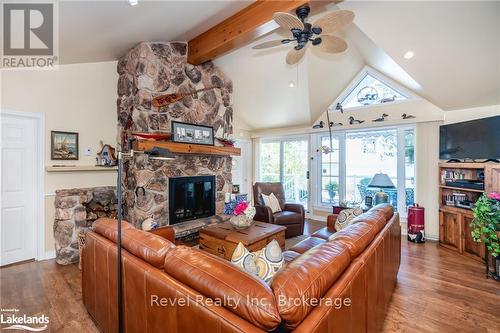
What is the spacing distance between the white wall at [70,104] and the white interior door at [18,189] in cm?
17

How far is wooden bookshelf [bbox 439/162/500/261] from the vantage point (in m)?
3.19

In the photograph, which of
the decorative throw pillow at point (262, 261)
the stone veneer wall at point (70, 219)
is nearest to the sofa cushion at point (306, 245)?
the decorative throw pillow at point (262, 261)

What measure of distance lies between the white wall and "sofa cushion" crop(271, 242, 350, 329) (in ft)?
12.7

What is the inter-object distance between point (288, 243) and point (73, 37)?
404cm

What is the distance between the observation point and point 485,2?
7.84 feet

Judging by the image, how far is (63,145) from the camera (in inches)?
141

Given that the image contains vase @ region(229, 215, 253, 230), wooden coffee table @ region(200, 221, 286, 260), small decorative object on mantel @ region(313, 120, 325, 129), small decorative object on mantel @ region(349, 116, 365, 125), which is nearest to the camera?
wooden coffee table @ region(200, 221, 286, 260)

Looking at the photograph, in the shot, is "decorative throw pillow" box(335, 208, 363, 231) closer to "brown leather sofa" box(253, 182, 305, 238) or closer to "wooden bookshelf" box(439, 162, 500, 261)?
"brown leather sofa" box(253, 182, 305, 238)

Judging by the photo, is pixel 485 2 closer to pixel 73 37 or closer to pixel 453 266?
pixel 453 266

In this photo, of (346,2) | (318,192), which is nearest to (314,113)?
(318,192)

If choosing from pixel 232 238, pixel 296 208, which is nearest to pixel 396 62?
pixel 296 208

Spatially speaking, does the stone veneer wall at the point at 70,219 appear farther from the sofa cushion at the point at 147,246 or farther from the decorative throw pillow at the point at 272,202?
the decorative throw pillow at the point at 272,202

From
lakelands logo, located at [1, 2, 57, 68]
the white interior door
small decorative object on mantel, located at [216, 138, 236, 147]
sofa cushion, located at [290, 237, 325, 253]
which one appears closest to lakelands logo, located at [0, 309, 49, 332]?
the white interior door

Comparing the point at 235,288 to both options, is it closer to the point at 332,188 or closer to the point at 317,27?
the point at 317,27
